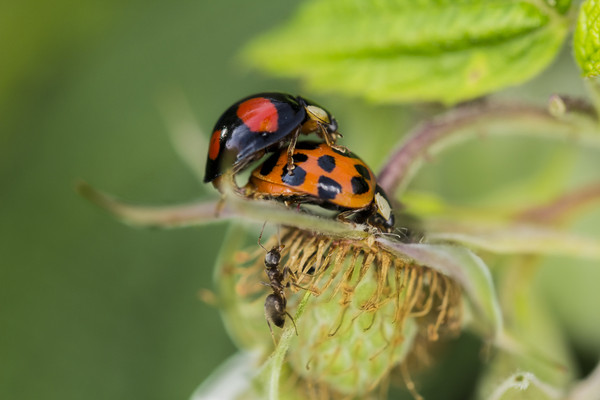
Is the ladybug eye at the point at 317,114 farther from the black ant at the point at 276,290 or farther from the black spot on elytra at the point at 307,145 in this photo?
the black ant at the point at 276,290

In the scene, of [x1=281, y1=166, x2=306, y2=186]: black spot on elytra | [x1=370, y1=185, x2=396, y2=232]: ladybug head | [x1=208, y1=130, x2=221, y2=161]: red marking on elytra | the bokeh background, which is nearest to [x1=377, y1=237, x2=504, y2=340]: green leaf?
[x1=370, y1=185, x2=396, y2=232]: ladybug head

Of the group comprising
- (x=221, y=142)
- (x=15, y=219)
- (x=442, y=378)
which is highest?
(x=221, y=142)

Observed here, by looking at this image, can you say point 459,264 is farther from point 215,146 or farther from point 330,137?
point 215,146

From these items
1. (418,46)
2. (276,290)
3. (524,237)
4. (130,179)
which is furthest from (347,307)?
(130,179)

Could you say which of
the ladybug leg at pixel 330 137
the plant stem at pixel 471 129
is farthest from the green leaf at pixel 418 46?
the ladybug leg at pixel 330 137

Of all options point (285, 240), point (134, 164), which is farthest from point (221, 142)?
point (134, 164)

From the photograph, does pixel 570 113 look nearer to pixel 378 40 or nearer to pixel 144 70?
pixel 378 40
